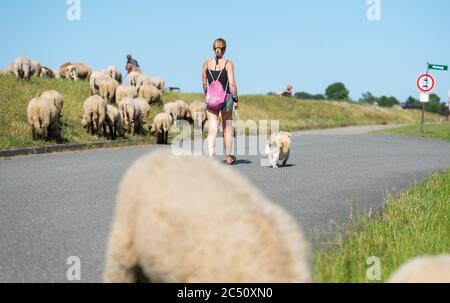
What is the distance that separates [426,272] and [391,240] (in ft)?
10.6

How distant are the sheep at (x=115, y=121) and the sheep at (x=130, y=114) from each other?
108 centimetres

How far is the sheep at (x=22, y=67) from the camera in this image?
2489cm

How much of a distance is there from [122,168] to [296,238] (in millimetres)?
9851

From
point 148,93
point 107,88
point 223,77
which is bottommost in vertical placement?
point 148,93

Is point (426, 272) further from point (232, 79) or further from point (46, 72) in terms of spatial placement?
point (46, 72)

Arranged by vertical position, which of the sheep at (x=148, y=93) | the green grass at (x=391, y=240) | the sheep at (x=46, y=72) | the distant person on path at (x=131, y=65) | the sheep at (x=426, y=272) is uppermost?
the distant person on path at (x=131, y=65)

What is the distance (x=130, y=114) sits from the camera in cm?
2106

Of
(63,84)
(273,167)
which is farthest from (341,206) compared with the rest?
(63,84)

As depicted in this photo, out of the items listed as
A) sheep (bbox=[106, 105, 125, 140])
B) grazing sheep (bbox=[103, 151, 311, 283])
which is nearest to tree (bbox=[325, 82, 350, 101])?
sheep (bbox=[106, 105, 125, 140])

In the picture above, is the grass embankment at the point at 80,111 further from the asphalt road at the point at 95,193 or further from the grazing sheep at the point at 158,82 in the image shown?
the asphalt road at the point at 95,193

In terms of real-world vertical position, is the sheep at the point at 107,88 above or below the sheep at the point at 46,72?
below

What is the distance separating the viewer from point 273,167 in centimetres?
1255

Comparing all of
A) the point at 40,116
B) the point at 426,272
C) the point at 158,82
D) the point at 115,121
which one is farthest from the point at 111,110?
the point at 426,272

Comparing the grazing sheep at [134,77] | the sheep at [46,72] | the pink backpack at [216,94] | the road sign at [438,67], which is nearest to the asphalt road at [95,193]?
the pink backpack at [216,94]
